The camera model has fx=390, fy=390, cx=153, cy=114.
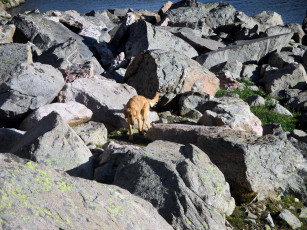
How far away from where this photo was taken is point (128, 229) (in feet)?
16.2

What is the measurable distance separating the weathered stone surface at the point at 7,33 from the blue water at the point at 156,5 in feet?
100

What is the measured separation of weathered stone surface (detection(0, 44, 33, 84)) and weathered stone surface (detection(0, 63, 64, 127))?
1.57 metres

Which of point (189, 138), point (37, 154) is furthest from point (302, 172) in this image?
point (37, 154)

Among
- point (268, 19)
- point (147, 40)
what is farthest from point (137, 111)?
point (268, 19)

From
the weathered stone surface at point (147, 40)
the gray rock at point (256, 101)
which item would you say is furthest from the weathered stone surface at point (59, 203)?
the weathered stone surface at point (147, 40)

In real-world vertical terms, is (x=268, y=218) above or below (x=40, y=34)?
below

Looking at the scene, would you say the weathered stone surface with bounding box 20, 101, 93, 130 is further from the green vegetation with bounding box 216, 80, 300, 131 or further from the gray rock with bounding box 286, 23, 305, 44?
the gray rock with bounding box 286, 23, 305, 44

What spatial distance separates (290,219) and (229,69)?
38.4 ft

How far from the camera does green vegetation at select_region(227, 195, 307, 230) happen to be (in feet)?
24.7

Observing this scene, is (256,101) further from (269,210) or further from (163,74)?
(269,210)

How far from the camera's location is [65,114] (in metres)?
10.6

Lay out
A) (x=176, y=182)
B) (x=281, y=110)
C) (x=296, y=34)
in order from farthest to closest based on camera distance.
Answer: (x=296, y=34)
(x=281, y=110)
(x=176, y=182)

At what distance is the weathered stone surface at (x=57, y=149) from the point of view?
739 centimetres

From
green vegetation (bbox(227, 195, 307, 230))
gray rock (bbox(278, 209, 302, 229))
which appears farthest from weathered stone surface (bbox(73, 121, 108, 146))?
gray rock (bbox(278, 209, 302, 229))
